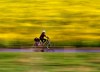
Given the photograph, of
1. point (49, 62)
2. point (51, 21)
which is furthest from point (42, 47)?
point (51, 21)

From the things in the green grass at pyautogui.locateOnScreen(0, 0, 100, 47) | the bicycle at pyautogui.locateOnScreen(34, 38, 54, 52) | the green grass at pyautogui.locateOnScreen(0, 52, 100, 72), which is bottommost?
the green grass at pyautogui.locateOnScreen(0, 52, 100, 72)

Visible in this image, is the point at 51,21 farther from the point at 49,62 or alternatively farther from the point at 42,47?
the point at 49,62

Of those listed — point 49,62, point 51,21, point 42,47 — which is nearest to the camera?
point 49,62

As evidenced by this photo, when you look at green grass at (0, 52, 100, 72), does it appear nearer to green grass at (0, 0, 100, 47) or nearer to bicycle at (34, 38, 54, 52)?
bicycle at (34, 38, 54, 52)

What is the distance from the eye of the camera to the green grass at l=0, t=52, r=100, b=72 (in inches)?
222

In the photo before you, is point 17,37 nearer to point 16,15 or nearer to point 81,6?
point 16,15

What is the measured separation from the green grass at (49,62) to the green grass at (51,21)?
1.90m

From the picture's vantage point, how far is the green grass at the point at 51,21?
9.05 meters

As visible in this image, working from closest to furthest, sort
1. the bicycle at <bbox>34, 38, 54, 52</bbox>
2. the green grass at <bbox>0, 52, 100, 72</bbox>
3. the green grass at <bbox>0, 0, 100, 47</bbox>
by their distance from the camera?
the green grass at <bbox>0, 52, 100, 72</bbox> < the bicycle at <bbox>34, 38, 54, 52</bbox> < the green grass at <bbox>0, 0, 100, 47</bbox>

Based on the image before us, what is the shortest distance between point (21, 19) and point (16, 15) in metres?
0.47

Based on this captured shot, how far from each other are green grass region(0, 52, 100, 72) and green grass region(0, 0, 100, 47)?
1903 millimetres

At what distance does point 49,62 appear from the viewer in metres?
6.06

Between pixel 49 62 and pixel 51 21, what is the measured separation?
14.4ft

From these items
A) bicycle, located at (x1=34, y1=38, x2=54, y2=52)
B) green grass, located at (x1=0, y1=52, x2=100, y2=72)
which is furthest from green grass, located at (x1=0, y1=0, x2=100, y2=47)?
green grass, located at (x1=0, y1=52, x2=100, y2=72)
